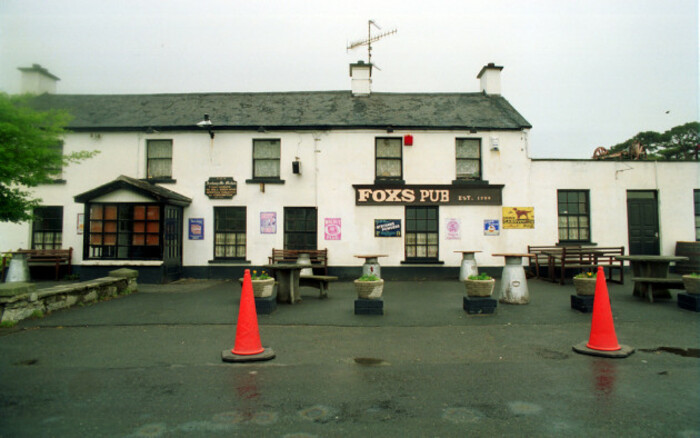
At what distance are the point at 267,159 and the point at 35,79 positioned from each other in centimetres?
1188

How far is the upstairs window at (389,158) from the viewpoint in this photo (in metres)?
16.2

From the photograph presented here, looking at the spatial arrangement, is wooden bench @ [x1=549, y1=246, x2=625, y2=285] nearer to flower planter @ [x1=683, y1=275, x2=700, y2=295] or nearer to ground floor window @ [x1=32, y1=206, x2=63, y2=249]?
flower planter @ [x1=683, y1=275, x2=700, y2=295]

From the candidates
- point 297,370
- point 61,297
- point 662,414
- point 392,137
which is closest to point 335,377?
point 297,370

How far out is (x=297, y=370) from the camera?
17.4 ft

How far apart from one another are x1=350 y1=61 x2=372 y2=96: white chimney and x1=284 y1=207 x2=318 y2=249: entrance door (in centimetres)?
611

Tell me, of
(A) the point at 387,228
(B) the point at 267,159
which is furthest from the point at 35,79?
(A) the point at 387,228

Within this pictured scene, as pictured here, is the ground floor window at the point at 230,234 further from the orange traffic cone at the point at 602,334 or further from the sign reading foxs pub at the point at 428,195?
the orange traffic cone at the point at 602,334

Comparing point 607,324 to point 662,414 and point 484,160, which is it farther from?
point 484,160

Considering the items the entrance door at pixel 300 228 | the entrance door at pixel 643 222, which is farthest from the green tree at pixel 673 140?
the entrance door at pixel 300 228

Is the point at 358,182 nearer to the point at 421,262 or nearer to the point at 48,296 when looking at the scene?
the point at 421,262

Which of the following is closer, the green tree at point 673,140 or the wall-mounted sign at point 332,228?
the wall-mounted sign at point 332,228

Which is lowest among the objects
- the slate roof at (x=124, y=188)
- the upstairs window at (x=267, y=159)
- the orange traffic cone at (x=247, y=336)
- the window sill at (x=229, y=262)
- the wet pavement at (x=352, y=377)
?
the wet pavement at (x=352, y=377)

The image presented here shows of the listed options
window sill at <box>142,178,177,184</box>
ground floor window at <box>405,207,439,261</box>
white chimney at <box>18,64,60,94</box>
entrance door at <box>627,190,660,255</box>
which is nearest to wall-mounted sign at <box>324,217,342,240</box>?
ground floor window at <box>405,207,439,261</box>

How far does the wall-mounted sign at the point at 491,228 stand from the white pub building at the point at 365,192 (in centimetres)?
5
